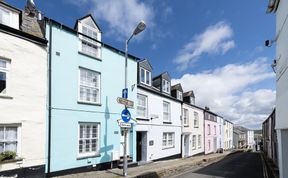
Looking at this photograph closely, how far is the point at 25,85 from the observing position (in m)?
9.48

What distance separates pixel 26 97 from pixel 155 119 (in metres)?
11.4

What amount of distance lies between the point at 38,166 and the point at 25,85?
11.6ft

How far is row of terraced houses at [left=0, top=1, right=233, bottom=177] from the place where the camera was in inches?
357

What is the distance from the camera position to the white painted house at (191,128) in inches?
1014

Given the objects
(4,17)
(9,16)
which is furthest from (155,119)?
(4,17)

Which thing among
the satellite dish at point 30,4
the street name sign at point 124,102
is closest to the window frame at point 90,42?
the satellite dish at point 30,4

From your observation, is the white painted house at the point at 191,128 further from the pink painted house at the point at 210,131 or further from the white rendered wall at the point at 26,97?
the white rendered wall at the point at 26,97

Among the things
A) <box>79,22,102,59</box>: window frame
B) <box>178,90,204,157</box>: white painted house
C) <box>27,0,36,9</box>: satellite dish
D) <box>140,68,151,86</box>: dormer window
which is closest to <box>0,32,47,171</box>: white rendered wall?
<box>27,0,36,9</box>: satellite dish

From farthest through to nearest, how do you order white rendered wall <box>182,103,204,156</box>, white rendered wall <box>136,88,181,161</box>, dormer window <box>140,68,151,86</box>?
white rendered wall <box>182,103,204,156</box>, dormer window <box>140,68,151,86</box>, white rendered wall <box>136,88,181,161</box>

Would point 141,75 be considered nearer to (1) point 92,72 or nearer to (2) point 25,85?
(1) point 92,72

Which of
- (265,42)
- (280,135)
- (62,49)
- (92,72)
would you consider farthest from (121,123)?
(265,42)

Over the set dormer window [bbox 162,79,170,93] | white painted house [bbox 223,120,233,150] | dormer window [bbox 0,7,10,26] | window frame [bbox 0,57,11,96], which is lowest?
white painted house [bbox 223,120,233,150]

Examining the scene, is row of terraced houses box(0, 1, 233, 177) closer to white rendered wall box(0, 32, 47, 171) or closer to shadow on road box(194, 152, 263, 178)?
white rendered wall box(0, 32, 47, 171)

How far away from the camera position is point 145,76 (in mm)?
18719
